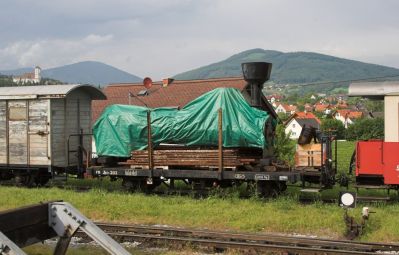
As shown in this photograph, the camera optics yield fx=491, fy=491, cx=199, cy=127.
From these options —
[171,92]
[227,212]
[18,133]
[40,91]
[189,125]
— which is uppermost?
[171,92]

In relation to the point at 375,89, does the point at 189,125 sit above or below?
below

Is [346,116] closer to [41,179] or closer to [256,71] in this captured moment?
[256,71]

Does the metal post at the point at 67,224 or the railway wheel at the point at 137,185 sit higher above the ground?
the metal post at the point at 67,224

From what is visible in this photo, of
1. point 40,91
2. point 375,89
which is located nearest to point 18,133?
point 40,91

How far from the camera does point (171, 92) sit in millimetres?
37469

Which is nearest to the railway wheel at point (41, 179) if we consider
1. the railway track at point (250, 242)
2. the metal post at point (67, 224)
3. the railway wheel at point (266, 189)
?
the railway wheel at point (266, 189)

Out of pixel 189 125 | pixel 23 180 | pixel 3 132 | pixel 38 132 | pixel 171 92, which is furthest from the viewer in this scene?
pixel 171 92

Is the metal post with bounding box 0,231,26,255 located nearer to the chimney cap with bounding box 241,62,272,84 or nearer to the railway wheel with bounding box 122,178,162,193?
the railway wheel with bounding box 122,178,162,193

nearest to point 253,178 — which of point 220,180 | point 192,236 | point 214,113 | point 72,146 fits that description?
point 220,180

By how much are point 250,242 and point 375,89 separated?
648 cm

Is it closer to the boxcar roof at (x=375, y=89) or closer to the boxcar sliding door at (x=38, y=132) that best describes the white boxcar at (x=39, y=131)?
the boxcar sliding door at (x=38, y=132)

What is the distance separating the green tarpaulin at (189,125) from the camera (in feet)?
46.6

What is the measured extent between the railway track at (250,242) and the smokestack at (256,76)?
254 inches

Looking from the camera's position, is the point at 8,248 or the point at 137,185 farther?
the point at 137,185
